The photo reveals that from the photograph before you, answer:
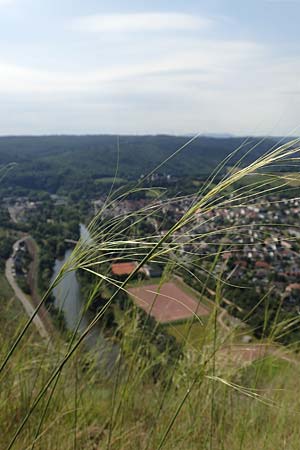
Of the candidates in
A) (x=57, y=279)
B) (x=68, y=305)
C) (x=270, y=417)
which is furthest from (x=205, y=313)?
(x=57, y=279)

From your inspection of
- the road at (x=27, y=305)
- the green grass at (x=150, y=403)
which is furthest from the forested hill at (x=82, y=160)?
the green grass at (x=150, y=403)

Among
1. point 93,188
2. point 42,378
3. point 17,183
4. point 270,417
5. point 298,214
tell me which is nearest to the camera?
point 298,214

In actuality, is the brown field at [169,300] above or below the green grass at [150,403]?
above

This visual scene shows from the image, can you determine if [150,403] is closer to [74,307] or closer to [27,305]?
[74,307]

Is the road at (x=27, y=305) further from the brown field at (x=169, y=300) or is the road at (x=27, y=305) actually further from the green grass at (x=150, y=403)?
the brown field at (x=169, y=300)

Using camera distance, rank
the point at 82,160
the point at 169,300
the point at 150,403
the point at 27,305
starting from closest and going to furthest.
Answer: the point at 169,300 < the point at 150,403 < the point at 27,305 < the point at 82,160

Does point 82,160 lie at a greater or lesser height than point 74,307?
lesser

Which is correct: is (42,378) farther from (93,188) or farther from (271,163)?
(93,188)

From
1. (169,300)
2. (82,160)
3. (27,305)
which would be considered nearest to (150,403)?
(169,300)

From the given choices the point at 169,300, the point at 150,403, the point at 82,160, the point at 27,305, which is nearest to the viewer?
the point at 169,300

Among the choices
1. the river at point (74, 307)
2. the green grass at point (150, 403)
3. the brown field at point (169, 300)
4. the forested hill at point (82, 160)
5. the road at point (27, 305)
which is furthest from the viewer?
the forested hill at point (82, 160)

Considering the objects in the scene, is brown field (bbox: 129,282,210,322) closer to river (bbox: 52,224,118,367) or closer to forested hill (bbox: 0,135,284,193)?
river (bbox: 52,224,118,367)
